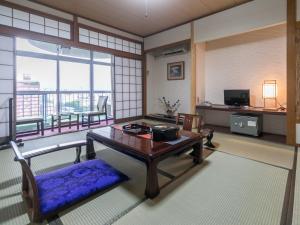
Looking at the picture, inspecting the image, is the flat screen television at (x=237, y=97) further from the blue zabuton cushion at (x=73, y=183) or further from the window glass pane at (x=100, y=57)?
the window glass pane at (x=100, y=57)

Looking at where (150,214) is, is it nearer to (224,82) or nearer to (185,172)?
(185,172)

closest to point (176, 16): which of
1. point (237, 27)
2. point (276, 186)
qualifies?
point (237, 27)

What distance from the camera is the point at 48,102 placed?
533 centimetres

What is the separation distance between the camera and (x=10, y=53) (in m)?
3.52

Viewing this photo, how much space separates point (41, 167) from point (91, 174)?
3.03 feet

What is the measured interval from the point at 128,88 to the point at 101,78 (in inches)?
54.9

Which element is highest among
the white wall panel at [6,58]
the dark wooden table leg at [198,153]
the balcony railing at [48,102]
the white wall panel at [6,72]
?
the white wall panel at [6,58]

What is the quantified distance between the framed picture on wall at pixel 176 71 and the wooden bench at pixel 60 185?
417 cm

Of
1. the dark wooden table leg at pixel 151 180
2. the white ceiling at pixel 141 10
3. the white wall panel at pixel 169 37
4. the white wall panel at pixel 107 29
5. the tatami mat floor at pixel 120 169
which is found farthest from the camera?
the white wall panel at pixel 169 37

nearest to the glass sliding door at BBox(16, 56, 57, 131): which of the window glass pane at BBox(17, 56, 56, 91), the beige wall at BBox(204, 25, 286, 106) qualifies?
the window glass pane at BBox(17, 56, 56, 91)

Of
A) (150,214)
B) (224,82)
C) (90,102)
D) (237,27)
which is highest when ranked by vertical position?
(237,27)

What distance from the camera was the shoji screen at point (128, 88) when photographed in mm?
5564

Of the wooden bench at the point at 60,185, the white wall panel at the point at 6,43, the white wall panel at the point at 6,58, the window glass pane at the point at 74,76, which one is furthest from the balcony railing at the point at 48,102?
the wooden bench at the point at 60,185

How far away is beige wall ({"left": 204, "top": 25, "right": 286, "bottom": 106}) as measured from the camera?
3.82 meters
